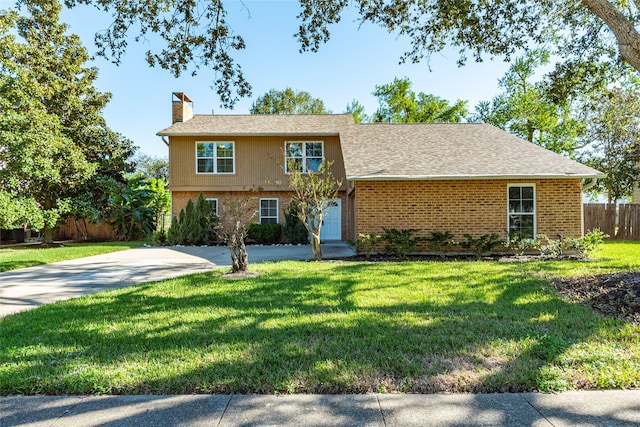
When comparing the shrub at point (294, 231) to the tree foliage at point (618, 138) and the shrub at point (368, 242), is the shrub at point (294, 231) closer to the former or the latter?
the shrub at point (368, 242)

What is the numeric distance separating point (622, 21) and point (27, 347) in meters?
8.88

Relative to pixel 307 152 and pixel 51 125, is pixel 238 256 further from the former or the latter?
pixel 51 125

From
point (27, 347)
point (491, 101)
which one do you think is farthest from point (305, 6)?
point (491, 101)

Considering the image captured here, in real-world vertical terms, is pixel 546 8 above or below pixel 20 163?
above

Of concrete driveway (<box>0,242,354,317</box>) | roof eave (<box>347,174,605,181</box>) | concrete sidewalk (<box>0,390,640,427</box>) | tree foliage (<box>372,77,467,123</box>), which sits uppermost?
tree foliage (<box>372,77,467,123</box>)

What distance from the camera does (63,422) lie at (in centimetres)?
258

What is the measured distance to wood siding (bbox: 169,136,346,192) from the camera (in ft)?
59.3

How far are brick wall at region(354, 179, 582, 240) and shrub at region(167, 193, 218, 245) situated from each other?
25.6ft

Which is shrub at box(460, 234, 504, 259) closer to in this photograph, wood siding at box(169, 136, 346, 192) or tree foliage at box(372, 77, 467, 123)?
wood siding at box(169, 136, 346, 192)

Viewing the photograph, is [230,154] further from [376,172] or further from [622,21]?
[622,21]

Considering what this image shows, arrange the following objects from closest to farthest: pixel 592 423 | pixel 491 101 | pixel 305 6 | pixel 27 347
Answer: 1. pixel 592 423
2. pixel 27 347
3. pixel 305 6
4. pixel 491 101

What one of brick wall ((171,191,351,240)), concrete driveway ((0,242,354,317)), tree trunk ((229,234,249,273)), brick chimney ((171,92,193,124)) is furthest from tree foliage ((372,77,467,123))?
tree trunk ((229,234,249,273))

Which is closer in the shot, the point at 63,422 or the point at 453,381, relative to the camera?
the point at 63,422

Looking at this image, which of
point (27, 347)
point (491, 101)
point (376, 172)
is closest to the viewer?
point (27, 347)
